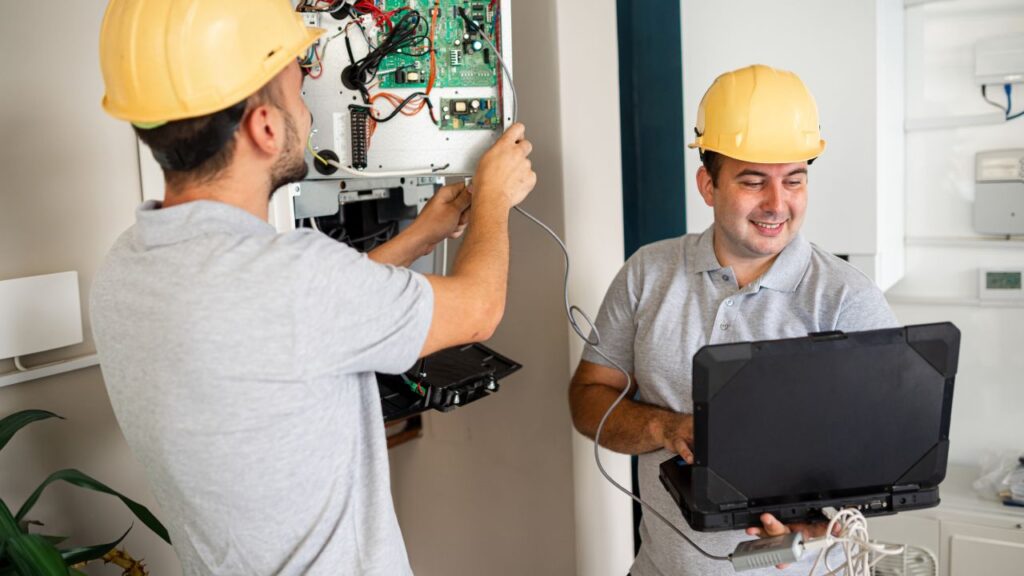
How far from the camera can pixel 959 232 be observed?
2.56 metres

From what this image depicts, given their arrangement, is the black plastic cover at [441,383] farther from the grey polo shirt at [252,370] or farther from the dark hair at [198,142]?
the dark hair at [198,142]

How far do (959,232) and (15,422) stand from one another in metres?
2.38

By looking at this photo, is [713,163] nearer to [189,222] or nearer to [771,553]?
[771,553]

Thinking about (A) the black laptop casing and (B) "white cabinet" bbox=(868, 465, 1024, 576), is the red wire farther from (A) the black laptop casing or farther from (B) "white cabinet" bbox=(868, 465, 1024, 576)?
(B) "white cabinet" bbox=(868, 465, 1024, 576)

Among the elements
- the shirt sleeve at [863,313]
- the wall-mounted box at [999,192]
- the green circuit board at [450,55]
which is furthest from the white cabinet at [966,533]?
the green circuit board at [450,55]

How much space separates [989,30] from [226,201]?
2.22m

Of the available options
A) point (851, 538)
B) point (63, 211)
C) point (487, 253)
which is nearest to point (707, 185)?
point (487, 253)

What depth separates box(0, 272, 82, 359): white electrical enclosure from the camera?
1.48m

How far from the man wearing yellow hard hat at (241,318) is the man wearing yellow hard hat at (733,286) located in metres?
0.49

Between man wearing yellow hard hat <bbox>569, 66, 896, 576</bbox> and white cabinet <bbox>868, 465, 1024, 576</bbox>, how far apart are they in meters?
1.11

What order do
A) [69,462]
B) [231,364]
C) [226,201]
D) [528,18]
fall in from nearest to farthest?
[231,364] → [226,201] → [69,462] → [528,18]

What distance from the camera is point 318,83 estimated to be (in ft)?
4.78

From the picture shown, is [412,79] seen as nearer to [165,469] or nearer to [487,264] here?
[487,264]

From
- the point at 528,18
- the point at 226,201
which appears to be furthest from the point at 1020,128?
the point at 226,201
